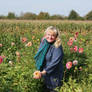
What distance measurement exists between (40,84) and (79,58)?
1.11 meters

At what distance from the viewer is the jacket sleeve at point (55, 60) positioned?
252 cm

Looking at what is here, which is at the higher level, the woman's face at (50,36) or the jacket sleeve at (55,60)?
the woman's face at (50,36)

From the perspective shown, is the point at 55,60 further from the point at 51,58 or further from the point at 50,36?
the point at 50,36

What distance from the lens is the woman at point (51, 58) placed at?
2.53 m

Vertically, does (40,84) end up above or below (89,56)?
below

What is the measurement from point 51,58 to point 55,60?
0.37ft

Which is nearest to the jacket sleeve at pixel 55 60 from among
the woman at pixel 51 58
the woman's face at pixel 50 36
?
the woman at pixel 51 58

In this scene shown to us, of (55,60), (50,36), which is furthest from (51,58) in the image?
(50,36)

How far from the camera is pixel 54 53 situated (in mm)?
2559

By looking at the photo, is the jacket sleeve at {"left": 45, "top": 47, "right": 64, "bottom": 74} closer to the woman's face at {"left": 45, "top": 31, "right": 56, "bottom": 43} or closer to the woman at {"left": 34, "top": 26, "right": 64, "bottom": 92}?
the woman at {"left": 34, "top": 26, "right": 64, "bottom": 92}

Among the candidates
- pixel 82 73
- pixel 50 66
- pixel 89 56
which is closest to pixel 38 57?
pixel 50 66

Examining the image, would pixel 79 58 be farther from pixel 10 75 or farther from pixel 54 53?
pixel 10 75

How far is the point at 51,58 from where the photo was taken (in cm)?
262

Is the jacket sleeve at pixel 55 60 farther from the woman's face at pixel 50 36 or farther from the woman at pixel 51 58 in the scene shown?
the woman's face at pixel 50 36
